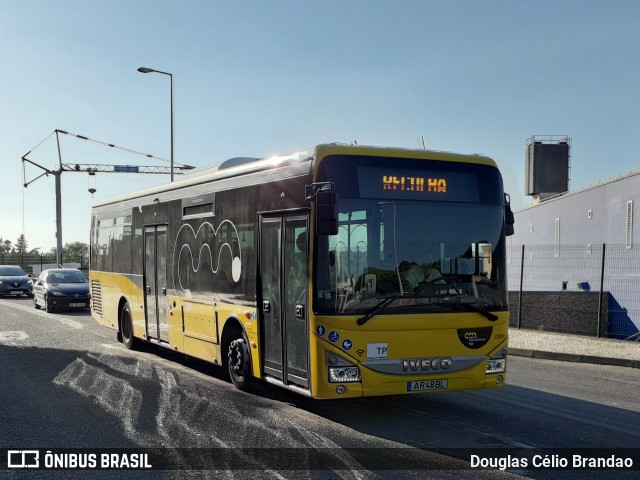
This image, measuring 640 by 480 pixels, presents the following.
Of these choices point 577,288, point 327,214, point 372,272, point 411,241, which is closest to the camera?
point 327,214

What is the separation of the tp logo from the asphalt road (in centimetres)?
17

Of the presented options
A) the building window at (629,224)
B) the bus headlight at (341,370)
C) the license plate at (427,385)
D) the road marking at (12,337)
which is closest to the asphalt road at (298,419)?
the license plate at (427,385)

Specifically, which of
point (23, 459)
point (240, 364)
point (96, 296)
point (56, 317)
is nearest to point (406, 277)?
point (240, 364)

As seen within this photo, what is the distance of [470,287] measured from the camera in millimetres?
7434

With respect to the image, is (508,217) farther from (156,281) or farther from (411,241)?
(156,281)

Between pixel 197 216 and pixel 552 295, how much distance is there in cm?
1757

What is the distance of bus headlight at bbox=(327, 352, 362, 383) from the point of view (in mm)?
7012

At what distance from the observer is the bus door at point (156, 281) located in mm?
11562

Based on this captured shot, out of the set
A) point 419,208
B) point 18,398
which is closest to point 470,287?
point 419,208

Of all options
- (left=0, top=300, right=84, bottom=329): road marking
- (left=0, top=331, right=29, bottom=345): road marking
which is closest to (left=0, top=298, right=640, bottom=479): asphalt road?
(left=0, top=331, right=29, bottom=345): road marking

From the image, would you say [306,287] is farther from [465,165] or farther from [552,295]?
[552,295]

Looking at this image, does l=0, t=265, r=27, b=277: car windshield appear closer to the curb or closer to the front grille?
the front grille

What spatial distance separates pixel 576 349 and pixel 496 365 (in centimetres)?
701

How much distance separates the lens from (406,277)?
710 centimetres
